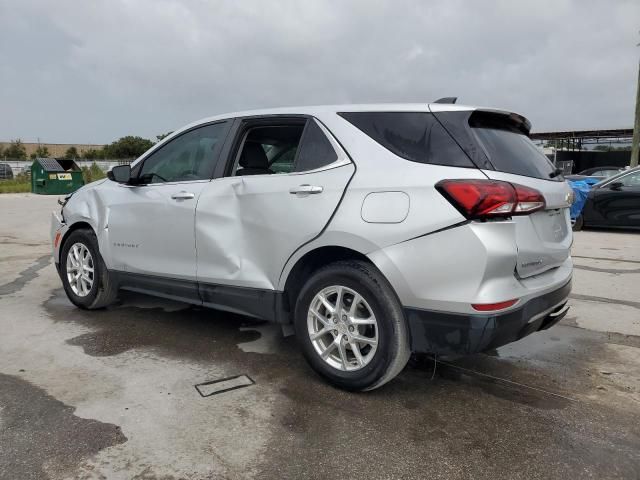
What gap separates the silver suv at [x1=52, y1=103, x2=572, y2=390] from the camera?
2.81 metres

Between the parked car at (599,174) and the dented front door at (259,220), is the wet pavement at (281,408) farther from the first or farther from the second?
the parked car at (599,174)

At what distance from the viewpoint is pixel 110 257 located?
15.4 ft

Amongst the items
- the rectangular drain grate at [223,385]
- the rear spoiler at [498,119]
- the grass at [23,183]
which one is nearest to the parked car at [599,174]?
the rear spoiler at [498,119]

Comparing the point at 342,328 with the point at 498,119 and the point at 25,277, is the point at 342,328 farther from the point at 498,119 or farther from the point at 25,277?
the point at 25,277

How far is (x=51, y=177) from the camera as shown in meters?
21.5

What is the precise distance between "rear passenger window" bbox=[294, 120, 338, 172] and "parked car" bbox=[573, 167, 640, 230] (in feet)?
31.4

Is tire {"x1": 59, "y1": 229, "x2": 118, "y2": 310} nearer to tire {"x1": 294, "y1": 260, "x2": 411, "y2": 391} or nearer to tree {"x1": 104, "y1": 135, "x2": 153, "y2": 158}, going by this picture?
tire {"x1": 294, "y1": 260, "x2": 411, "y2": 391}

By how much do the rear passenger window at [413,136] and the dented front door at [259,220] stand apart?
10.9 inches

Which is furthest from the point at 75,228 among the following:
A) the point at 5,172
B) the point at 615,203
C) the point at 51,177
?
the point at 5,172

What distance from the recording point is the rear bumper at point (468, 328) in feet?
9.14

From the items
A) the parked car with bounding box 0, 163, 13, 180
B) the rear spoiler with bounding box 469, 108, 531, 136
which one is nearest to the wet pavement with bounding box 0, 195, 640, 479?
the rear spoiler with bounding box 469, 108, 531, 136

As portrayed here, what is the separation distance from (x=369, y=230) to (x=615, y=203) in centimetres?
984

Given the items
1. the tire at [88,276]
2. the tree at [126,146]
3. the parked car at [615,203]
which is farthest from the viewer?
the tree at [126,146]

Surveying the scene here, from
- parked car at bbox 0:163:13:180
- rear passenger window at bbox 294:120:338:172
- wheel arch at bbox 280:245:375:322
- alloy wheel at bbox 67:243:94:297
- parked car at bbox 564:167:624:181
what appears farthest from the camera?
parked car at bbox 0:163:13:180
